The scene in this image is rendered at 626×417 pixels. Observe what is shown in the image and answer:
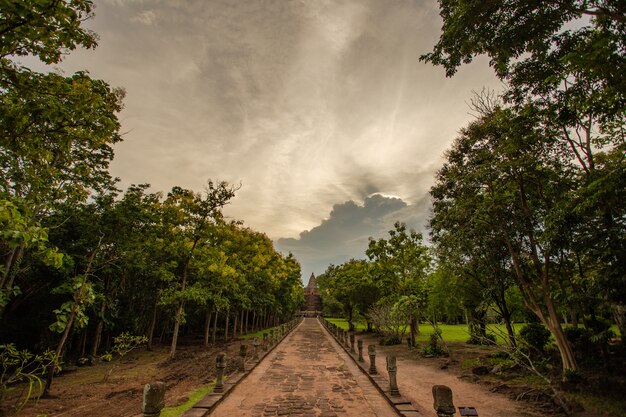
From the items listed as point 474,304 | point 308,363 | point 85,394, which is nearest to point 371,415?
point 308,363

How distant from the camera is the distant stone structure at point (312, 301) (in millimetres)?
82250

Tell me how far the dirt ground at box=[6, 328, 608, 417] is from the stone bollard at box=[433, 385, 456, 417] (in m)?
2.94

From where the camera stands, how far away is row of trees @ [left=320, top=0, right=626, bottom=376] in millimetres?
6039

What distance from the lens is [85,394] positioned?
10.1m

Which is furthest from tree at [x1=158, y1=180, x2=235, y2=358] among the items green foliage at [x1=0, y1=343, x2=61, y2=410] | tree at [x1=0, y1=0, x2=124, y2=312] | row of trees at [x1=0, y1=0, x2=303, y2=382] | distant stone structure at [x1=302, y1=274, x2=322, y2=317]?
distant stone structure at [x1=302, y1=274, x2=322, y2=317]

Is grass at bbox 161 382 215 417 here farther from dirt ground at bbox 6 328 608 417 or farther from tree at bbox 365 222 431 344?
tree at bbox 365 222 431 344

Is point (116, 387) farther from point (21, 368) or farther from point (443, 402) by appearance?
point (443, 402)

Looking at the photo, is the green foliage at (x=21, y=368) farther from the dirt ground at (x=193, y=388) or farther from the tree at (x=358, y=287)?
the tree at (x=358, y=287)

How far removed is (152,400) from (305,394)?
173 inches

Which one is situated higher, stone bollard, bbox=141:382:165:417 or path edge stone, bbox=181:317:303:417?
stone bollard, bbox=141:382:165:417

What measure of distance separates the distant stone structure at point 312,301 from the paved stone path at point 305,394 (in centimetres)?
7347

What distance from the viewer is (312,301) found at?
8806 cm

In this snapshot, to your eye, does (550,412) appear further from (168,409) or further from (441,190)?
(168,409)

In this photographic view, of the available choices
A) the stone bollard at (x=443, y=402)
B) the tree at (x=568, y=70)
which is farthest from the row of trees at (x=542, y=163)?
the stone bollard at (x=443, y=402)
